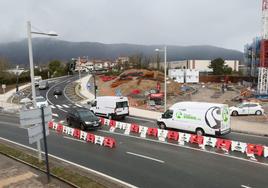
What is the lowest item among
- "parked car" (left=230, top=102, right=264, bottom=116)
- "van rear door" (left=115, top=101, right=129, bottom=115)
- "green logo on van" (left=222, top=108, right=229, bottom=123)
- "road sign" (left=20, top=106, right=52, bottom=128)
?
"parked car" (left=230, top=102, right=264, bottom=116)

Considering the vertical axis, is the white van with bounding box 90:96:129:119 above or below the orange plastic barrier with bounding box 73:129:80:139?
above

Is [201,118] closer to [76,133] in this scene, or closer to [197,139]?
[197,139]

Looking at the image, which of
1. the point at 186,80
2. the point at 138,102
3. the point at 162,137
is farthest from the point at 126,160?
the point at 186,80

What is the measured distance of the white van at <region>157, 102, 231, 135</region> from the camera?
20547mm

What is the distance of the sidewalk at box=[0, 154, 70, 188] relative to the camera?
11.9 meters

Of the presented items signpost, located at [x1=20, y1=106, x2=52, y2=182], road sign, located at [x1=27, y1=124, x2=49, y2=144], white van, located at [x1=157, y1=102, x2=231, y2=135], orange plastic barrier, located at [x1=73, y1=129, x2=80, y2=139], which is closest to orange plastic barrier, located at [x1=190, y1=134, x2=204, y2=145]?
white van, located at [x1=157, y1=102, x2=231, y2=135]

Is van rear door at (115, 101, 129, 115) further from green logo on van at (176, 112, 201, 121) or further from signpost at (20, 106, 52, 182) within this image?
signpost at (20, 106, 52, 182)

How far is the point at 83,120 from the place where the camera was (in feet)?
81.3

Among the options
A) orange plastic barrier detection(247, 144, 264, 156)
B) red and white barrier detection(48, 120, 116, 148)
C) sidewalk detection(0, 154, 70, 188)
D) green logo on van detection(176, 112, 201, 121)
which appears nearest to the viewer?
sidewalk detection(0, 154, 70, 188)

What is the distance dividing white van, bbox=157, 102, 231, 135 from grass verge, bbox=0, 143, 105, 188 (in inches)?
430

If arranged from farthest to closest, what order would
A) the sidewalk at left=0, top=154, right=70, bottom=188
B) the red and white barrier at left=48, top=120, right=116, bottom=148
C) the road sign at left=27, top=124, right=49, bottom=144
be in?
1. the red and white barrier at left=48, top=120, right=116, bottom=148
2. the sidewalk at left=0, top=154, right=70, bottom=188
3. the road sign at left=27, top=124, right=49, bottom=144

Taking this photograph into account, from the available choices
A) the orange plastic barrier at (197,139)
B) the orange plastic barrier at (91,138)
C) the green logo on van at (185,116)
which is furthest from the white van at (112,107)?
the orange plastic barrier at (197,139)

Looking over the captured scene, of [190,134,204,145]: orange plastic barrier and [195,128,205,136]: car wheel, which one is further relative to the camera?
[195,128,205,136]: car wheel

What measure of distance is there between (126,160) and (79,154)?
3187 mm
